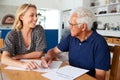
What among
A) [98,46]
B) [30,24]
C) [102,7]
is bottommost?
[98,46]

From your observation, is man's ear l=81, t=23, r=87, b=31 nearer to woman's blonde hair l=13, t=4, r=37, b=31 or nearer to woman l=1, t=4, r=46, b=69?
woman l=1, t=4, r=46, b=69

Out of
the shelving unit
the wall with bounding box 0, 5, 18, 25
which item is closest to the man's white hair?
the shelving unit

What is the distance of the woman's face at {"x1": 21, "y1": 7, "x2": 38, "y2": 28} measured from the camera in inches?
64.7

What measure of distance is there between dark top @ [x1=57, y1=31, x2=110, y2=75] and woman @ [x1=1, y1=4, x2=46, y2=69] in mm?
277

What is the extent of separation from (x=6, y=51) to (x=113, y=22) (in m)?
4.67

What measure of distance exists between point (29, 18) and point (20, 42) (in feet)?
0.80

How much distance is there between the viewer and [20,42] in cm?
160

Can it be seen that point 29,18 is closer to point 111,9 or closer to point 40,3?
point 111,9

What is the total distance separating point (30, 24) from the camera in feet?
5.50

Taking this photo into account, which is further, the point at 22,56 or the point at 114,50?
the point at 22,56

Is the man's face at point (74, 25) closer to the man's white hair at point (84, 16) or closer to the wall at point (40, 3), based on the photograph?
the man's white hair at point (84, 16)

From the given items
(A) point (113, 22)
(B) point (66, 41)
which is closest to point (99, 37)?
(B) point (66, 41)

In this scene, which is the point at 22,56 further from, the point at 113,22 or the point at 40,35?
the point at 113,22

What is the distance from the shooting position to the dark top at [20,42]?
5.04 feet
